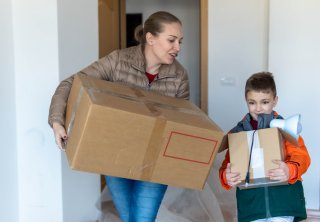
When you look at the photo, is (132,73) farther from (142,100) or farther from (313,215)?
(313,215)

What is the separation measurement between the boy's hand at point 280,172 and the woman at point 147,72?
0.49 m

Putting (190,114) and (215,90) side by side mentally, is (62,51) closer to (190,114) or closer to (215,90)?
(190,114)

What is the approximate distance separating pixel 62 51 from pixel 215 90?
1.52 metres

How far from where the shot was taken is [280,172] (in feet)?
4.17

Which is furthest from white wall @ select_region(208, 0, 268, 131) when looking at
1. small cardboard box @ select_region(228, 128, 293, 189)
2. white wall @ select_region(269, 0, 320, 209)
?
small cardboard box @ select_region(228, 128, 293, 189)

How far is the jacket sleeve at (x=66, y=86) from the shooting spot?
55.7 inches

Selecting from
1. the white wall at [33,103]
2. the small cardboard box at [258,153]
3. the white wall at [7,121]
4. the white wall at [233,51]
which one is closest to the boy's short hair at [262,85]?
the small cardboard box at [258,153]

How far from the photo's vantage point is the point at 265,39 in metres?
3.01

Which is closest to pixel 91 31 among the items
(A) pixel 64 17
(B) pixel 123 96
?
(A) pixel 64 17

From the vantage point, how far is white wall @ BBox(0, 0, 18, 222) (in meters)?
1.90

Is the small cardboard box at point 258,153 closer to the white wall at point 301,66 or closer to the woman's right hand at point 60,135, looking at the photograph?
the woman's right hand at point 60,135

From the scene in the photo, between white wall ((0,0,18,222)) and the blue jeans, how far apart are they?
1.95 feet

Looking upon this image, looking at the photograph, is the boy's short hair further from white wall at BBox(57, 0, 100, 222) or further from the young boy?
white wall at BBox(57, 0, 100, 222)

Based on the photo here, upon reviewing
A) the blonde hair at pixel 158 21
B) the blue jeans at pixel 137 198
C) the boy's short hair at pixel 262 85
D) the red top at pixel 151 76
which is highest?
the blonde hair at pixel 158 21
